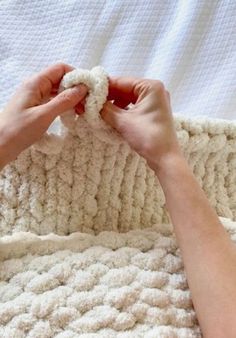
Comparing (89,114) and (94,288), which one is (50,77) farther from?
(94,288)

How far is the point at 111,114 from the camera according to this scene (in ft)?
2.77

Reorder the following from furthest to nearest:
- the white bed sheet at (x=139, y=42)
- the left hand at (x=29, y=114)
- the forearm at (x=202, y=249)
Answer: the white bed sheet at (x=139, y=42) → the left hand at (x=29, y=114) → the forearm at (x=202, y=249)

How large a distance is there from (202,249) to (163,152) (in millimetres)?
157

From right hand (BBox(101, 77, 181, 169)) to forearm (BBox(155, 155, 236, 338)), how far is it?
0.07 feet

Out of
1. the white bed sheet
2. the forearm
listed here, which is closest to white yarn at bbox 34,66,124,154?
the forearm

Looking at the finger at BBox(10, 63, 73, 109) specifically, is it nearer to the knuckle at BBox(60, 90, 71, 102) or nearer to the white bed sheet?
the knuckle at BBox(60, 90, 71, 102)

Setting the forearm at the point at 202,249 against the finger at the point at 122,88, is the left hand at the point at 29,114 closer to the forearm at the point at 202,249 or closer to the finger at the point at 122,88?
the finger at the point at 122,88

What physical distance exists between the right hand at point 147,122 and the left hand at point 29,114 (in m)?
0.06

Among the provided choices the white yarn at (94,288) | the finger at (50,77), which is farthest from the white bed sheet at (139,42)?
the white yarn at (94,288)

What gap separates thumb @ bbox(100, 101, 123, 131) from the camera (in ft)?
2.76

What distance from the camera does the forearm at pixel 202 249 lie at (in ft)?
2.37

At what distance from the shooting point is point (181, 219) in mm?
788

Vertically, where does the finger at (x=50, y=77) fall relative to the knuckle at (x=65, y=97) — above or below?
above

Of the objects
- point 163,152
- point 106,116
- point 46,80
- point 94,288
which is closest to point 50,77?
point 46,80
